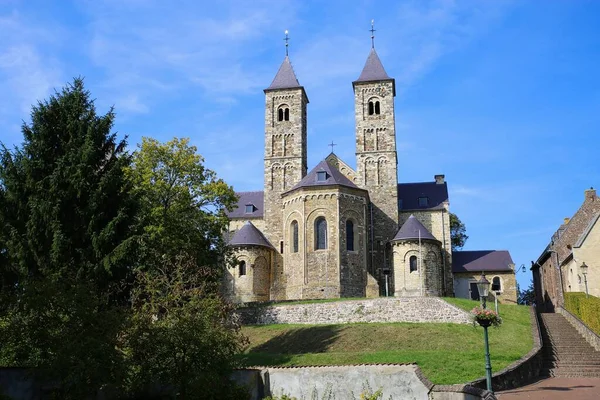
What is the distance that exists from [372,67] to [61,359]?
45490 mm

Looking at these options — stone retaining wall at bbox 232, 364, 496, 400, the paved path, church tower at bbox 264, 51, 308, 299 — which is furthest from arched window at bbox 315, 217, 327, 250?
stone retaining wall at bbox 232, 364, 496, 400

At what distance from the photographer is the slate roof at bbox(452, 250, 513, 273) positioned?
55281 mm

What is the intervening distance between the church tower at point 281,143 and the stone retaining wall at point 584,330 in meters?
23.4

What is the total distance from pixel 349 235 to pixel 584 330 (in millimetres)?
19472

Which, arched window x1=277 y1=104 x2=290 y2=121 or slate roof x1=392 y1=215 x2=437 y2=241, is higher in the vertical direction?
arched window x1=277 y1=104 x2=290 y2=121

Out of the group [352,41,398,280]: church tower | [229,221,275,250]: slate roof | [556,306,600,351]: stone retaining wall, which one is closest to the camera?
[556,306,600,351]: stone retaining wall

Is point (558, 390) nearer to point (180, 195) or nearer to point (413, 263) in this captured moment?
point (180, 195)

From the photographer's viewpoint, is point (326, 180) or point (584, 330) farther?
point (326, 180)

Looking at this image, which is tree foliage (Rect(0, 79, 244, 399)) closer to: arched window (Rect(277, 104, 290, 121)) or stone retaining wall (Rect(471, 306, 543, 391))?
stone retaining wall (Rect(471, 306, 543, 391))

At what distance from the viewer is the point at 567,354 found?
27.2 metres

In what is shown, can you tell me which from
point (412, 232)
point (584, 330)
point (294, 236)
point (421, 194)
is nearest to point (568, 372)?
point (584, 330)

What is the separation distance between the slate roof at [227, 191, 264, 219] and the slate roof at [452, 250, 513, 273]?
18.3 meters

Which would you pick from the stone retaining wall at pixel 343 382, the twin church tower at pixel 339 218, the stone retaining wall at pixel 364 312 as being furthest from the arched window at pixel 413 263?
the stone retaining wall at pixel 343 382

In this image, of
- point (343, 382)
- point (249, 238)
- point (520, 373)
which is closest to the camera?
point (343, 382)
